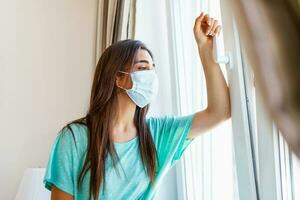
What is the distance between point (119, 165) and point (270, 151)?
49 cm

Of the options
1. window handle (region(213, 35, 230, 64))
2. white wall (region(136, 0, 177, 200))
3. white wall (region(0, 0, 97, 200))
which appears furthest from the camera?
white wall (region(0, 0, 97, 200))

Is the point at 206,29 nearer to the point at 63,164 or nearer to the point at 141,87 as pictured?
the point at 141,87

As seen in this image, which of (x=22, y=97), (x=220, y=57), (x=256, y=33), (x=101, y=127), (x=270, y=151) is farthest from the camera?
(x=22, y=97)

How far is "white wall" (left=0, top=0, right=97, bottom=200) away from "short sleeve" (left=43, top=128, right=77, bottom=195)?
1.11m

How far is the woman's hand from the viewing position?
101 cm

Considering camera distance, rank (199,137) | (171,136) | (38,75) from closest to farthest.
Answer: (171,136), (199,137), (38,75)

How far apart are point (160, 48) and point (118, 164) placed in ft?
2.49

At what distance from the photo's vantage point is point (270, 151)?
79 centimetres

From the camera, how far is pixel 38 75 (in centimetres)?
219

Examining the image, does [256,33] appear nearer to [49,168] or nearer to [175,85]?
[49,168]

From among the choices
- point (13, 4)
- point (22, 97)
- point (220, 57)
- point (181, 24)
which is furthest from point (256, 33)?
point (13, 4)

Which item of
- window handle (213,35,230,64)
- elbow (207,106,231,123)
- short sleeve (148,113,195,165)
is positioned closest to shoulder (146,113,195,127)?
short sleeve (148,113,195,165)

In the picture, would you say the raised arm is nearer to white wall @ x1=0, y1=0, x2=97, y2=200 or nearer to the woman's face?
the woman's face

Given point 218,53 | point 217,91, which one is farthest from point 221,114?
point 218,53
